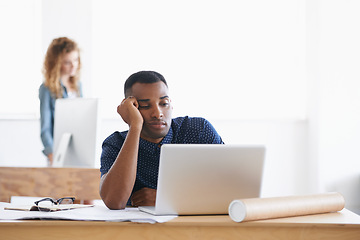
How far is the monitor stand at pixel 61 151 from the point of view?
257cm

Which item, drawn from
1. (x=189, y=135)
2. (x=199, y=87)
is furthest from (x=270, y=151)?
(x=189, y=135)

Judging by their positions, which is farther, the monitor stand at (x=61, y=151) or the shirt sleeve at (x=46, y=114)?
the shirt sleeve at (x=46, y=114)

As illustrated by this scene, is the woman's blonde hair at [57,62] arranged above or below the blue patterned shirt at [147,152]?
above

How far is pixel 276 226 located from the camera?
1103 millimetres

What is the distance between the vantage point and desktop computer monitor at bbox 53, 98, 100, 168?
253cm

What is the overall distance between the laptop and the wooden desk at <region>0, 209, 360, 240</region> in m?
0.11

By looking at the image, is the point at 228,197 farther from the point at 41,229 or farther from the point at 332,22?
the point at 332,22

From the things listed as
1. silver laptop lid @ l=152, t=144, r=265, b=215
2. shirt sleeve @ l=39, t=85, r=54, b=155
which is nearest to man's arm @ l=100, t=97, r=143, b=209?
silver laptop lid @ l=152, t=144, r=265, b=215

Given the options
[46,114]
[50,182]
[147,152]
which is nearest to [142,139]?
[147,152]

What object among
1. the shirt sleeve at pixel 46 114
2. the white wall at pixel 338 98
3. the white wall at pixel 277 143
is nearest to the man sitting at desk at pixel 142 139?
the shirt sleeve at pixel 46 114

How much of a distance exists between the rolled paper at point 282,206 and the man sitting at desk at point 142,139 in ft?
1.53

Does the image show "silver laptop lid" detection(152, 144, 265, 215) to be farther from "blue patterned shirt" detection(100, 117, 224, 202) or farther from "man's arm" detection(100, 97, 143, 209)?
"blue patterned shirt" detection(100, 117, 224, 202)

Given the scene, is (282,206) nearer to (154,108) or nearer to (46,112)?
(154,108)

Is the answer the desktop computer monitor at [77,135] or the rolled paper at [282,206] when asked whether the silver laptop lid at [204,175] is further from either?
the desktop computer monitor at [77,135]
